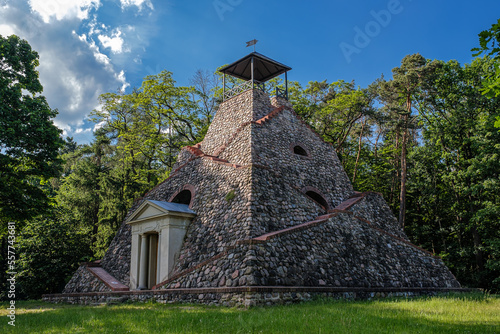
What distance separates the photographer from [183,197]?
1950 centimetres

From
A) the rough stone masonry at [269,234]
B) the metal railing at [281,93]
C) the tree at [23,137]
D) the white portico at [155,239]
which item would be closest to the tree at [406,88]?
the rough stone masonry at [269,234]

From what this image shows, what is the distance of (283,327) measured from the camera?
6469 mm

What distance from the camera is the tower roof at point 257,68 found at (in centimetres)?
2408

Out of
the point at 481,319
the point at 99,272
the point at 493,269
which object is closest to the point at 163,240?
the point at 99,272

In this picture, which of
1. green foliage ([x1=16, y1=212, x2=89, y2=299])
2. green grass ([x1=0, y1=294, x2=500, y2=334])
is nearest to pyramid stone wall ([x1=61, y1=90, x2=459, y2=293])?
green grass ([x1=0, y1=294, x2=500, y2=334])

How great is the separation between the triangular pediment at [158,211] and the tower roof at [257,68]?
11.6 m

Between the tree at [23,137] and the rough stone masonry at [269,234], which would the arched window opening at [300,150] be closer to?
the rough stone masonry at [269,234]

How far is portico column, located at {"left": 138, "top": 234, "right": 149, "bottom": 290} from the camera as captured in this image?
53.9 ft

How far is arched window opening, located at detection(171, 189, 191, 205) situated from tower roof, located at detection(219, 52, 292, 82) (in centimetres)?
972

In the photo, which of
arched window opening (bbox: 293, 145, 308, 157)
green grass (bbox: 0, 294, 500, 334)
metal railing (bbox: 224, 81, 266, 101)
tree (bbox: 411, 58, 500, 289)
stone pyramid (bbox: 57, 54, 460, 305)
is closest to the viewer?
green grass (bbox: 0, 294, 500, 334)

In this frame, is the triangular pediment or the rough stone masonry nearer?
the rough stone masonry

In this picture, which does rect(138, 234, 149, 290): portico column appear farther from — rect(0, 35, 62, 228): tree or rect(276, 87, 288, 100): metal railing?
rect(276, 87, 288, 100): metal railing

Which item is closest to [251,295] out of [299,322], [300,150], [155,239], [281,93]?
[299,322]

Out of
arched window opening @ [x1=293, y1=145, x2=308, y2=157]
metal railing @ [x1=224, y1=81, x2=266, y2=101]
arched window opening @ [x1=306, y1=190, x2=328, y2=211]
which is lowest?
arched window opening @ [x1=306, y1=190, x2=328, y2=211]
